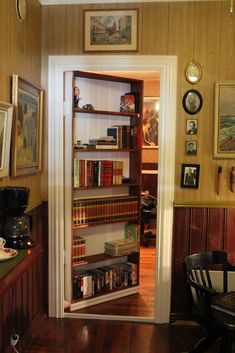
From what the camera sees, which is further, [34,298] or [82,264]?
[82,264]

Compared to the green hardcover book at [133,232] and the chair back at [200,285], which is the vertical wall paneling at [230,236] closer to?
the chair back at [200,285]

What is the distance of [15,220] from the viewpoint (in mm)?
2248

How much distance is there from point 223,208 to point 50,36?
203cm

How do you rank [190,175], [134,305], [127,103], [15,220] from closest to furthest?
[15,220]
[190,175]
[134,305]
[127,103]

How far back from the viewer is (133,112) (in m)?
3.96

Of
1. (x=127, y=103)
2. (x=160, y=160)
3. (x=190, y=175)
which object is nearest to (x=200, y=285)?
(x=190, y=175)

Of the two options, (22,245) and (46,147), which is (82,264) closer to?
(46,147)

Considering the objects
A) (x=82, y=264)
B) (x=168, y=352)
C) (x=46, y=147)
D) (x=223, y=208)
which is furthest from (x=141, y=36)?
(x=168, y=352)

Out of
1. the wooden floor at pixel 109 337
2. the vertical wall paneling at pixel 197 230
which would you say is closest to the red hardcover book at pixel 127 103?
the vertical wall paneling at pixel 197 230

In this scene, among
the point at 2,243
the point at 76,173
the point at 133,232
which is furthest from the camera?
the point at 133,232

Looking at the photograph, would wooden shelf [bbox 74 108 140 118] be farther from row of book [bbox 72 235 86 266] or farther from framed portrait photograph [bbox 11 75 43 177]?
row of book [bbox 72 235 86 266]

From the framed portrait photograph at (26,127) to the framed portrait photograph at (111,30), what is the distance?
2.02ft

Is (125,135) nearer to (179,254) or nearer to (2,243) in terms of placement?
(179,254)

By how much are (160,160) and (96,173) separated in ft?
2.69
